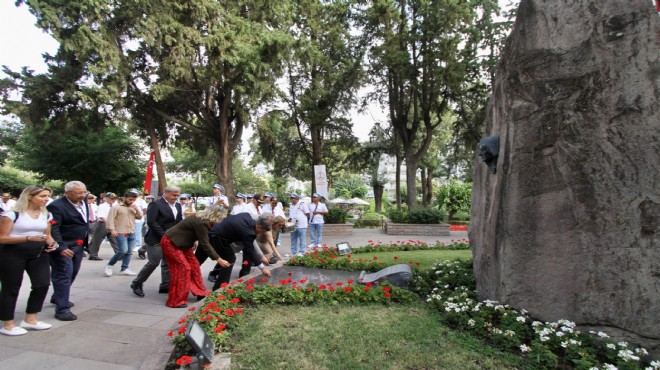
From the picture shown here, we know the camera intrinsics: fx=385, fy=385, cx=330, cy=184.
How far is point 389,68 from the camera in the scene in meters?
20.1

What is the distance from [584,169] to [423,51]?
55.5ft

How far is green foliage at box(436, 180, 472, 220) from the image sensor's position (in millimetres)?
22953

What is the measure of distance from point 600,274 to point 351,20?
20036 mm

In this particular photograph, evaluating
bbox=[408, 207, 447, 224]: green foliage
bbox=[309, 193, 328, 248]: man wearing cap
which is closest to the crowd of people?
bbox=[309, 193, 328, 248]: man wearing cap

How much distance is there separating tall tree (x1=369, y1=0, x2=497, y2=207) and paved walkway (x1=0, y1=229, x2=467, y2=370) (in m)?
16.4

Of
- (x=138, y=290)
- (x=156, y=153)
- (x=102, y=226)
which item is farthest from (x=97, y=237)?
(x=156, y=153)

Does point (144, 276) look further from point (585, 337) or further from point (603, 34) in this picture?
point (603, 34)

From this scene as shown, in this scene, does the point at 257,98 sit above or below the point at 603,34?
above

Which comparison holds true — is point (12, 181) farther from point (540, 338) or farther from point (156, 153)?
point (540, 338)

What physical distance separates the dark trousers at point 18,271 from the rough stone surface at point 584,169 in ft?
17.8

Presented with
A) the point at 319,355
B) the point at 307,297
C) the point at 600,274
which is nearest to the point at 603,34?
the point at 600,274

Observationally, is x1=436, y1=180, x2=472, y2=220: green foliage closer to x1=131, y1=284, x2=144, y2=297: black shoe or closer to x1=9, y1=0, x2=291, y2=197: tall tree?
x1=9, y1=0, x2=291, y2=197: tall tree

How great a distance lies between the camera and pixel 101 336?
4.66 metres

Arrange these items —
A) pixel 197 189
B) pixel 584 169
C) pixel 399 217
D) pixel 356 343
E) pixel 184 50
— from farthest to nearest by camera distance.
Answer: pixel 197 189 → pixel 399 217 → pixel 184 50 → pixel 356 343 → pixel 584 169
